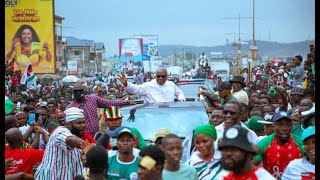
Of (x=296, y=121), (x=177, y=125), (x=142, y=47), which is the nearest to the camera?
(x=296, y=121)

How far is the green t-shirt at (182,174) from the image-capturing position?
743cm

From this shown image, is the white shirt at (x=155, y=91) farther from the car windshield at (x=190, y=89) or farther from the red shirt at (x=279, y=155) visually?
the car windshield at (x=190, y=89)

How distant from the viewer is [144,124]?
1135 centimetres

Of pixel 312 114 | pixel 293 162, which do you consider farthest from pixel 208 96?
pixel 293 162

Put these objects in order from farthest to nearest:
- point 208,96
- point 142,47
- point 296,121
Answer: point 142,47 < point 208,96 < point 296,121

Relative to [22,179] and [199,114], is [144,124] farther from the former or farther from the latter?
[22,179]

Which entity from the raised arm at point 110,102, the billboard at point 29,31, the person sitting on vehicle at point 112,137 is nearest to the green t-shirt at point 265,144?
the person sitting on vehicle at point 112,137

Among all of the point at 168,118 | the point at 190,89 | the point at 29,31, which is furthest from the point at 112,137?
the point at 29,31

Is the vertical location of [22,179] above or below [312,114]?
below

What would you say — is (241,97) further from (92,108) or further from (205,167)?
(205,167)

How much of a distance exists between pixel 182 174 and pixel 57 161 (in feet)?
6.73

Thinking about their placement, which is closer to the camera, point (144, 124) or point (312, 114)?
point (312, 114)

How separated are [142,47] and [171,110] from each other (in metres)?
68.5

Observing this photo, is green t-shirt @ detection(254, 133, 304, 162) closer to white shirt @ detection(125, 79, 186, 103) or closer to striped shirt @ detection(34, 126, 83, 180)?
striped shirt @ detection(34, 126, 83, 180)
